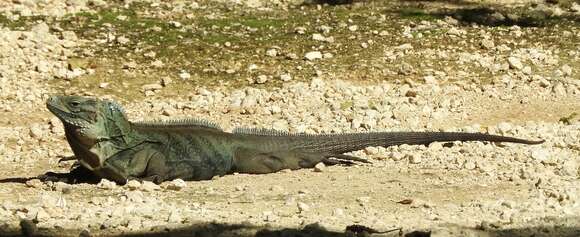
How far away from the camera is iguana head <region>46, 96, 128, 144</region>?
9.73 metres

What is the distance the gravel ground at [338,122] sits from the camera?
8273mm

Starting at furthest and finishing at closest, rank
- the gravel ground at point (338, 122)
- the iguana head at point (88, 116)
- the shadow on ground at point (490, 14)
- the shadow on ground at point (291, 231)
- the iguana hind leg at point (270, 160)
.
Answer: the shadow on ground at point (490, 14)
the iguana hind leg at point (270, 160)
the iguana head at point (88, 116)
the gravel ground at point (338, 122)
the shadow on ground at point (291, 231)

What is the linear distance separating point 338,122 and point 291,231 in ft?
14.5

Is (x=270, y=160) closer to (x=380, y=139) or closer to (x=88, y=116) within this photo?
(x=380, y=139)

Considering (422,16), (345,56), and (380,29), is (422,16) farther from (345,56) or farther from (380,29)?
(345,56)

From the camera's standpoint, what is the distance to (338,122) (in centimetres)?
1200

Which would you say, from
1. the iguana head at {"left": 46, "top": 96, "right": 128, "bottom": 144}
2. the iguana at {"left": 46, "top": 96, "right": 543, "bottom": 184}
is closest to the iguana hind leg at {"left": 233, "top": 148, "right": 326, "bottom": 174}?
the iguana at {"left": 46, "top": 96, "right": 543, "bottom": 184}

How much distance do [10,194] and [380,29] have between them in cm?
686

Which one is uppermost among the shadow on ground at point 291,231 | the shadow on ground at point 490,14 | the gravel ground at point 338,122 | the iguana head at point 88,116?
the shadow on ground at point 291,231

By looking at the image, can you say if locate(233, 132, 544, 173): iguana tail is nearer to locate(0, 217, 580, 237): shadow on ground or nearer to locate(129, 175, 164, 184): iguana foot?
locate(129, 175, 164, 184): iguana foot

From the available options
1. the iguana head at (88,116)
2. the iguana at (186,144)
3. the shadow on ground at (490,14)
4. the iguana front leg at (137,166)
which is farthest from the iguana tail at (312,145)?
the shadow on ground at (490,14)

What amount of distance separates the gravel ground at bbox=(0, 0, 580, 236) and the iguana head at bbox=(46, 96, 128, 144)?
435 mm

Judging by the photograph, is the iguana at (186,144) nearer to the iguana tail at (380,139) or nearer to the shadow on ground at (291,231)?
the iguana tail at (380,139)

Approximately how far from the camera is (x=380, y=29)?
15133 mm
